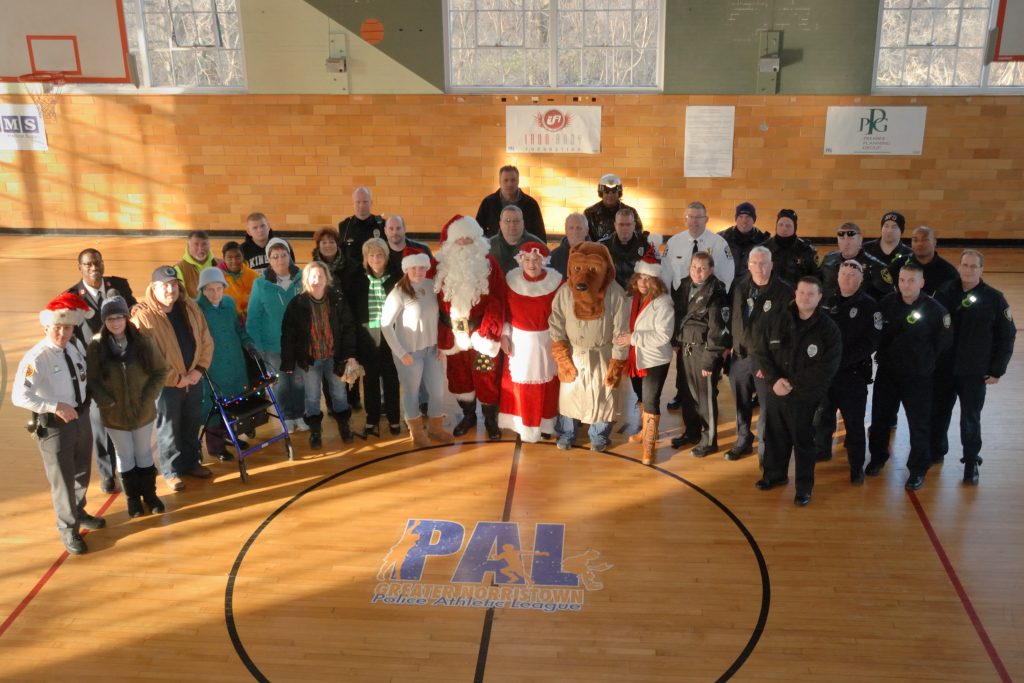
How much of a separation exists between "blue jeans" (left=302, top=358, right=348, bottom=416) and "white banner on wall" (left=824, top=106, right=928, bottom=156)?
9.47 metres

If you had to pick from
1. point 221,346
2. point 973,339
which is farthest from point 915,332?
point 221,346

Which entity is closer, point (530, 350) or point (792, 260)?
point (530, 350)

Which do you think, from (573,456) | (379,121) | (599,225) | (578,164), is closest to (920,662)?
(573,456)

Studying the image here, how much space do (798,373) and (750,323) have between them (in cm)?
48

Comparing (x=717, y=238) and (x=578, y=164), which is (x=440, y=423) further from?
(x=578, y=164)

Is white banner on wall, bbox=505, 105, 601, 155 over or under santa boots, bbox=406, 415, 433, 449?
over

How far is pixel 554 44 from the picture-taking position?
13.0 meters

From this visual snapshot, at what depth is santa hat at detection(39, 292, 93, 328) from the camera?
4.82 meters

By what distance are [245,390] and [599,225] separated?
11.3 ft

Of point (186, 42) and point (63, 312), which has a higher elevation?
point (186, 42)

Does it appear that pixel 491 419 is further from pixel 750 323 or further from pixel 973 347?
pixel 973 347

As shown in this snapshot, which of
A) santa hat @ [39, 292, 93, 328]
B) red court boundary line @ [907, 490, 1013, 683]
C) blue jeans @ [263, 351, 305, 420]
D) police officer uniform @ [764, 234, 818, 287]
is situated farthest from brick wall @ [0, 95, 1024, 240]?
santa hat @ [39, 292, 93, 328]

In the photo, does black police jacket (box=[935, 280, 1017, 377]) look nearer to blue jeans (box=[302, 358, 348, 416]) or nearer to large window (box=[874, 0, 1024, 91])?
blue jeans (box=[302, 358, 348, 416])

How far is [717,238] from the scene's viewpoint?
682 centimetres
